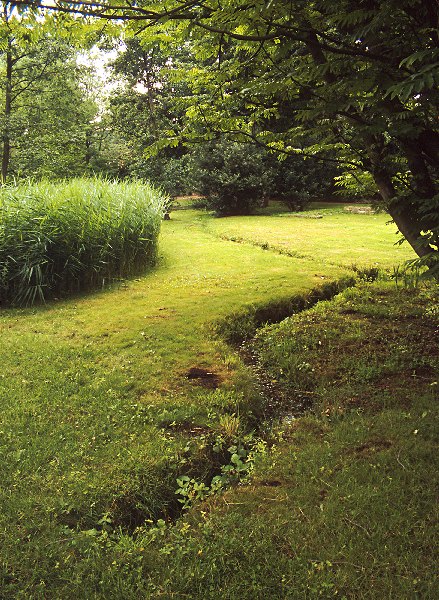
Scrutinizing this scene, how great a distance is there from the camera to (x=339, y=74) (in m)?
3.26

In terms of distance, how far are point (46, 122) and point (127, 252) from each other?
9.35 m

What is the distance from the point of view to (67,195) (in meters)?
6.64

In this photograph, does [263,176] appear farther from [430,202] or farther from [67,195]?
[430,202]

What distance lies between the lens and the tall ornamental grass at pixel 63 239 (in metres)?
5.94

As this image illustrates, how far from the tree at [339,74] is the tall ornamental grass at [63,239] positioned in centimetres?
295

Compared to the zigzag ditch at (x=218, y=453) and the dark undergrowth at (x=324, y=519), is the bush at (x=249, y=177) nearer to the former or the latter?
the zigzag ditch at (x=218, y=453)

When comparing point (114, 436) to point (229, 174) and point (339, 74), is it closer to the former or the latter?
point (339, 74)

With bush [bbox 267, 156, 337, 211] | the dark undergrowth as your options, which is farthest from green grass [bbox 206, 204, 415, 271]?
the dark undergrowth

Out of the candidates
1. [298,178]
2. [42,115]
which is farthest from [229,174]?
[42,115]

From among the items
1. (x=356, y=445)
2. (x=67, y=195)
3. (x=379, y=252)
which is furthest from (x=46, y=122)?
(x=356, y=445)

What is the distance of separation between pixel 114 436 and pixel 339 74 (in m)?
3.02

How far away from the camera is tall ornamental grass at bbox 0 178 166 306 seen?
5.94m

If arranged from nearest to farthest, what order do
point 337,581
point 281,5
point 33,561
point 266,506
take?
1. point 337,581
2. point 33,561
3. point 266,506
4. point 281,5

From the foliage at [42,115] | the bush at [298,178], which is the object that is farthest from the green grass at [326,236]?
the foliage at [42,115]
